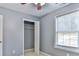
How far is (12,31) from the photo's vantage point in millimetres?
1011

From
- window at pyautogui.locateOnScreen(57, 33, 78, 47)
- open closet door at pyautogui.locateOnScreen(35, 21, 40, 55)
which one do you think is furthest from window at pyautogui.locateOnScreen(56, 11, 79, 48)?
open closet door at pyautogui.locateOnScreen(35, 21, 40, 55)

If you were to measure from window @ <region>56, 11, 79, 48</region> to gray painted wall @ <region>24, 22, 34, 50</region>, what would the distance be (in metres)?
0.34

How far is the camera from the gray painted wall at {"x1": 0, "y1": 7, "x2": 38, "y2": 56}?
3.22 feet

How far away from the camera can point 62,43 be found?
3.35 ft

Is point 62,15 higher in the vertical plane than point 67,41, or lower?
higher

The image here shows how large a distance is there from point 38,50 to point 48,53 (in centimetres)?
14

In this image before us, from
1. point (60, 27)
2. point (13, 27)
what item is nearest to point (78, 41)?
point (60, 27)

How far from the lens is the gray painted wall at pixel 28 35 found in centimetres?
108

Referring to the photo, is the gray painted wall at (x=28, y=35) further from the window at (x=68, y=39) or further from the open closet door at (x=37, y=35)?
the window at (x=68, y=39)

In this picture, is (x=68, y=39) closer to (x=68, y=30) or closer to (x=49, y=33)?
(x=68, y=30)

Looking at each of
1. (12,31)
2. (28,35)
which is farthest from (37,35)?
(12,31)

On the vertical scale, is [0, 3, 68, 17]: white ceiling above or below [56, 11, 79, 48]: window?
above

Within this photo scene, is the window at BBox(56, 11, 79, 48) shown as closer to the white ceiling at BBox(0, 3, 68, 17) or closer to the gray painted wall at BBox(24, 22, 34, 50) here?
the white ceiling at BBox(0, 3, 68, 17)

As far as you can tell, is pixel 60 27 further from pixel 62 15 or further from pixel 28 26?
pixel 28 26
